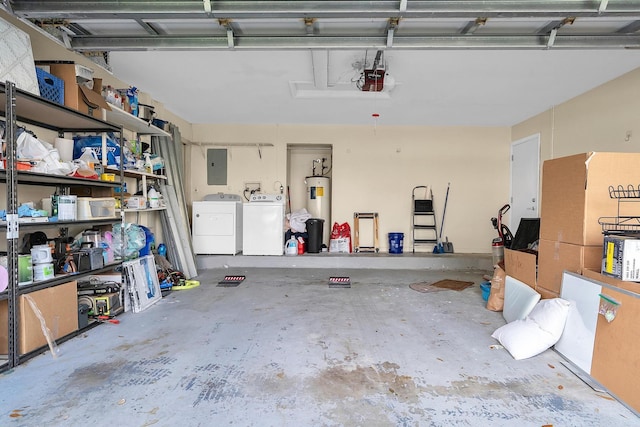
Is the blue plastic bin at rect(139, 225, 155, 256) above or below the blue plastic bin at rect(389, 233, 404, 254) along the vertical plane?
above

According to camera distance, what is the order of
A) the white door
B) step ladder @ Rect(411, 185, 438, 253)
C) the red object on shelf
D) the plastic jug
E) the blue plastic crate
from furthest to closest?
step ladder @ Rect(411, 185, 438, 253), the plastic jug, the white door, the red object on shelf, the blue plastic crate

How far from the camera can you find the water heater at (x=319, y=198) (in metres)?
5.87

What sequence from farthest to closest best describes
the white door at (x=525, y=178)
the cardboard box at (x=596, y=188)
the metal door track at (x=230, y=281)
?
the white door at (x=525, y=178) → the metal door track at (x=230, y=281) → the cardboard box at (x=596, y=188)

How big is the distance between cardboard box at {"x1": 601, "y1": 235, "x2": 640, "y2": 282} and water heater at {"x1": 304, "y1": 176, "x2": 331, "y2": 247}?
4.37 metres

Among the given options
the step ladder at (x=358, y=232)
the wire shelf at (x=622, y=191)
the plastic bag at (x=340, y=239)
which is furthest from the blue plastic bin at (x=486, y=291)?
the plastic bag at (x=340, y=239)

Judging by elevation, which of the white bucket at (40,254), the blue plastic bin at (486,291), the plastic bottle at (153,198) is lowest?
the blue plastic bin at (486,291)

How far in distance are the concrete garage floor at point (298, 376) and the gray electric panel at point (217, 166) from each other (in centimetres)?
323

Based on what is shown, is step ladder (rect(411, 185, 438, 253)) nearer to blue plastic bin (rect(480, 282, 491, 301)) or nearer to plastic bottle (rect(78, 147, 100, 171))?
blue plastic bin (rect(480, 282, 491, 301))

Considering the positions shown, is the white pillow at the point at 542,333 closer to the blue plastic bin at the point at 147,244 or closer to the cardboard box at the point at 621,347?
the cardboard box at the point at 621,347

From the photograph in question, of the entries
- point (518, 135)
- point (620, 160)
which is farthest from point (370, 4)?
point (518, 135)

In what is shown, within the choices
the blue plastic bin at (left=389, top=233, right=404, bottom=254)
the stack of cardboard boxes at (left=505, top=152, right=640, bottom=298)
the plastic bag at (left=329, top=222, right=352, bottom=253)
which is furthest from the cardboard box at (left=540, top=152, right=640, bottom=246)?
the plastic bag at (left=329, top=222, right=352, bottom=253)

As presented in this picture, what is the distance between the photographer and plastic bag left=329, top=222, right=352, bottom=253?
18.7ft

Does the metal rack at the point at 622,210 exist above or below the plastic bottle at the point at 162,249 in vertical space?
above

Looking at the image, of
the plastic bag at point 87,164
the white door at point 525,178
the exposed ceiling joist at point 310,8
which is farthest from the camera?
the white door at point 525,178
